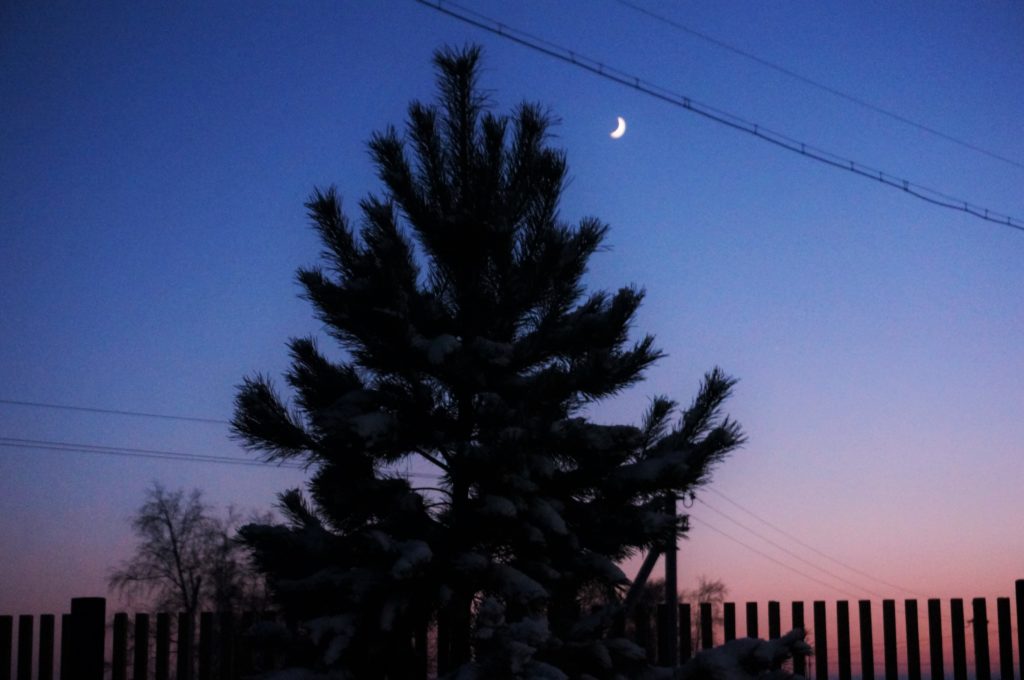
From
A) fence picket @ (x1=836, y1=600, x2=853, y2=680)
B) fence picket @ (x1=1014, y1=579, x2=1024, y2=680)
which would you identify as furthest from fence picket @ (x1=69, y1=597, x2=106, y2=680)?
fence picket @ (x1=1014, y1=579, x2=1024, y2=680)

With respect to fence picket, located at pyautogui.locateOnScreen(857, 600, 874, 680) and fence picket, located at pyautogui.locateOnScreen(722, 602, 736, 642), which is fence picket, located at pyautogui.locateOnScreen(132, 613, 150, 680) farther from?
fence picket, located at pyautogui.locateOnScreen(857, 600, 874, 680)

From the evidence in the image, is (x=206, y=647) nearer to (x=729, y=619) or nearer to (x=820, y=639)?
(x=729, y=619)

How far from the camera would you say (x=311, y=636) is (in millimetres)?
5359

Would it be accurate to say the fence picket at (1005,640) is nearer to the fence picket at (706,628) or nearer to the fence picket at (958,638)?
the fence picket at (958,638)

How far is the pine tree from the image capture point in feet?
18.8

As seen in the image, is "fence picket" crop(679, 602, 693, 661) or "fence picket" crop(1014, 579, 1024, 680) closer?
"fence picket" crop(679, 602, 693, 661)

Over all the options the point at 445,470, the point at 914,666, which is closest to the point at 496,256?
the point at 445,470

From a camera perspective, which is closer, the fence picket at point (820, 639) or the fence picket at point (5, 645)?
the fence picket at point (5, 645)

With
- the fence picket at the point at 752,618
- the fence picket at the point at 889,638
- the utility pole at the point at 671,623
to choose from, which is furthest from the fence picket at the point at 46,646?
the fence picket at the point at 889,638

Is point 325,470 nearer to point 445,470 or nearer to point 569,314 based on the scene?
point 445,470

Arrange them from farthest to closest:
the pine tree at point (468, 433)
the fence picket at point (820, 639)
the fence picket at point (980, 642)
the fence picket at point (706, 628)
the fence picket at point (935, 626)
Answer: the fence picket at point (980, 642)
the fence picket at point (935, 626)
the fence picket at point (820, 639)
the fence picket at point (706, 628)
the pine tree at point (468, 433)

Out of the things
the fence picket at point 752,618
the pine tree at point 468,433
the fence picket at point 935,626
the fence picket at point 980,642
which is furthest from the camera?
the fence picket at point 980,642

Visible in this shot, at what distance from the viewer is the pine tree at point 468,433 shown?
573cm

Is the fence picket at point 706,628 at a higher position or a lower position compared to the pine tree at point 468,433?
lower
